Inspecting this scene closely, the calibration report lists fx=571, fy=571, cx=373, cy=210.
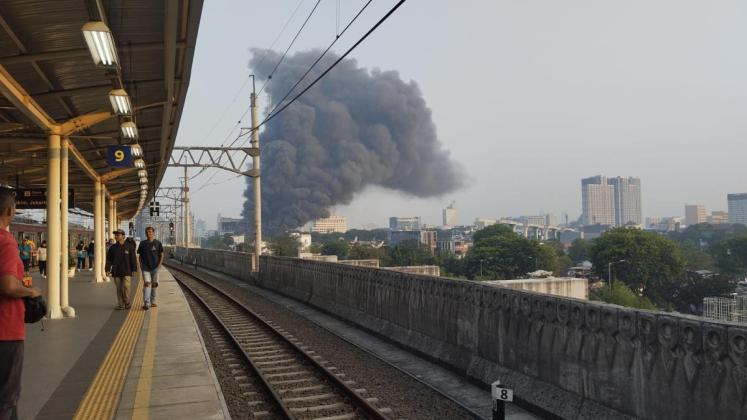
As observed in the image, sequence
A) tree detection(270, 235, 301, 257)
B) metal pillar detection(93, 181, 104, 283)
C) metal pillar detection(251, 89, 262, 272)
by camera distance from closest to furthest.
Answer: metal pillar detection(93, 181, 104, 283) < metal pillar detection(251, 89, 262, 272) < tree detection(270, 235, 301, 257)

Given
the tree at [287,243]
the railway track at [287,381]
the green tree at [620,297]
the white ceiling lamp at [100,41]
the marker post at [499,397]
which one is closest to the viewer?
the marker post at [499,397]

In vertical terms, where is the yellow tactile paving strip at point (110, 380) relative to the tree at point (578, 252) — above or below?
above

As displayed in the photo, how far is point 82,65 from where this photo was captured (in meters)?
9.68

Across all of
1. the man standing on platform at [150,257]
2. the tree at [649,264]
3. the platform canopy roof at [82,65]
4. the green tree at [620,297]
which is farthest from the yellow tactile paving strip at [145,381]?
the tree at [649,264]

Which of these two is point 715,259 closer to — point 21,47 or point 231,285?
point 231,285

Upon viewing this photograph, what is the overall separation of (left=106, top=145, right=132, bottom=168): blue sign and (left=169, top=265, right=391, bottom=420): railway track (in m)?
5.12

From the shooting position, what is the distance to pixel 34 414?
18.6 feet

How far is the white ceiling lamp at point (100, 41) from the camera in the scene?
6680 millimetres

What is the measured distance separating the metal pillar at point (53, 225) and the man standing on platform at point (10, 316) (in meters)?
9.22

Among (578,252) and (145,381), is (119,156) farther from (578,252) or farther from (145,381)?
(578,252)

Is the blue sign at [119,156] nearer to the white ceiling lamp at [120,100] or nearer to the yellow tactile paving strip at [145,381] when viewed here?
the white ceiling lamp at [120,100]

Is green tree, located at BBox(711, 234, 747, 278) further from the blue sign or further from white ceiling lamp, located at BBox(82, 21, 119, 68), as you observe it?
white ceiling lamp, located at BBox(82, 21, 119, 68)

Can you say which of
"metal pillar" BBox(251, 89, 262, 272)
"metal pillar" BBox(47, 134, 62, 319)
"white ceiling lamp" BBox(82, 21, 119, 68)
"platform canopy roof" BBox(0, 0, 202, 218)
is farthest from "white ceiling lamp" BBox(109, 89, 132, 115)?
"metal pillar" BBox(251, 89, 262, 272)

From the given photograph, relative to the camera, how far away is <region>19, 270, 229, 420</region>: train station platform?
6.05 meters
